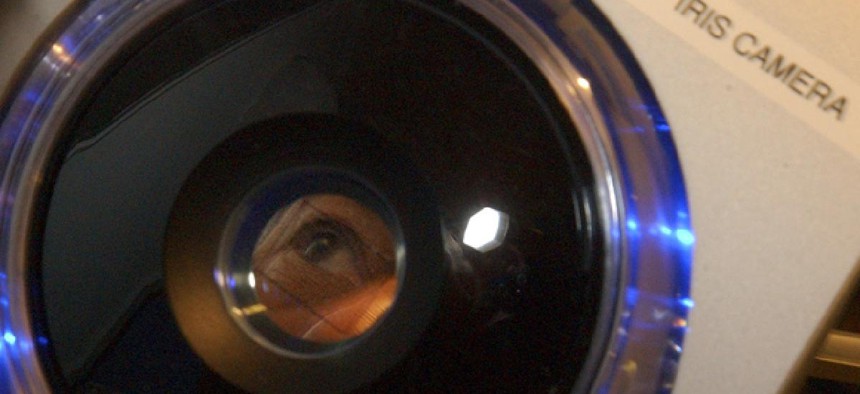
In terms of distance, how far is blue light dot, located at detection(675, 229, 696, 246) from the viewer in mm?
404

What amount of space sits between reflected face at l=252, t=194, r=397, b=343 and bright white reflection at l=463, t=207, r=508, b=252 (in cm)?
6

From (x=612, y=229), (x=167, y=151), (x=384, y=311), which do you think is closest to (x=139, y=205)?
(x=167, y=151)

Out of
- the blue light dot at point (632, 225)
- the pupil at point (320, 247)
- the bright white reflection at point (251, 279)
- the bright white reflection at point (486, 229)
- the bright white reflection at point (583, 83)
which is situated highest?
the bright white reflection at point (583, 83)

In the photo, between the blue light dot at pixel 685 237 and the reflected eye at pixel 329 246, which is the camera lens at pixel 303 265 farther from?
the blue light dot at pixel 685 237

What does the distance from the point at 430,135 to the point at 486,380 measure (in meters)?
0.15

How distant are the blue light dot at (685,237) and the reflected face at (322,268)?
17 centimetres

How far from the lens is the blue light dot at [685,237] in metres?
0.40

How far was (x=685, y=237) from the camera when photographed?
0.41m

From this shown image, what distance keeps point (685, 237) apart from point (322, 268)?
0.22 metres

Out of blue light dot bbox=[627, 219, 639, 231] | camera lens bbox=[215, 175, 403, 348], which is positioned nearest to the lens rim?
camera lens bbox=[215, 175, 403, 348]

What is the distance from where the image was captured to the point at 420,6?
17.1 inches

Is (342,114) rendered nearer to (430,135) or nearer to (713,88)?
(430,135)

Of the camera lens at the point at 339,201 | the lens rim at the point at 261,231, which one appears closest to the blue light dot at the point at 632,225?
the camera lens at the point at 339,201

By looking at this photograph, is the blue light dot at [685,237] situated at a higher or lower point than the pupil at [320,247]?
higher
